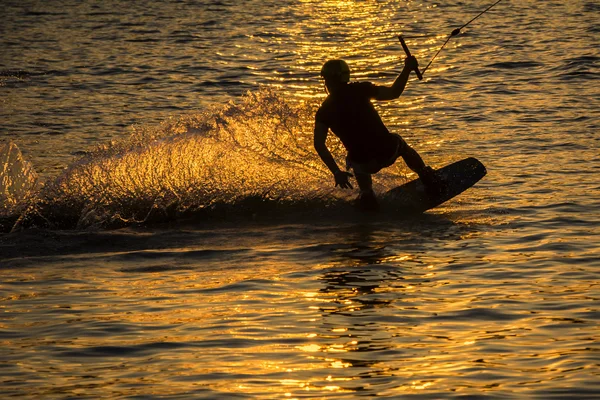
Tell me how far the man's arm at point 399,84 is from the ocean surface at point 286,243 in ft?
4.68

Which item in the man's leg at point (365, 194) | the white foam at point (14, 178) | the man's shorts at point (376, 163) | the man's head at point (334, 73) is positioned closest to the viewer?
the man's head at point (334, 73)

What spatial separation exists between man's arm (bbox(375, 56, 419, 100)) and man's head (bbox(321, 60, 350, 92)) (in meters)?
0.40

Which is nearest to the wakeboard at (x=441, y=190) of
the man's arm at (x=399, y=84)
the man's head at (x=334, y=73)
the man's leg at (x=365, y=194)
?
the man's leg at (x=365, y=194)

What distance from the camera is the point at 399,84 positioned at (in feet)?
39.5

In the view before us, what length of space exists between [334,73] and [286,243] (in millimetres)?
1847

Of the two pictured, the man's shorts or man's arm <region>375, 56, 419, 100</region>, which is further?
the man's shorts

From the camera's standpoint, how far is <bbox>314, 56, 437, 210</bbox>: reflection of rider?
12086mm

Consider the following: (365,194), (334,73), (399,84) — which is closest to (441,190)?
(365,194)

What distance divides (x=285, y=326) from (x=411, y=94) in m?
13.9

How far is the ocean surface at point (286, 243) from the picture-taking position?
8039mm

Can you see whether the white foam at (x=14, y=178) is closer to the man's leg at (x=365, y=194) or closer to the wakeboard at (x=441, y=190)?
the man's leg at (x=365, y=194)

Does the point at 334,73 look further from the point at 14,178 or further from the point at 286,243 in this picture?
the point at 14,178

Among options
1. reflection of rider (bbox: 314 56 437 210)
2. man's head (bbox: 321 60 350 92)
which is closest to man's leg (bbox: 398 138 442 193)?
reflection of rider (bbox: 314 56 437 210)

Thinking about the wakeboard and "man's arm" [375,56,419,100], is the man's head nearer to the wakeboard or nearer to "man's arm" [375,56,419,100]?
"man's arm" [375,56,419,100]
